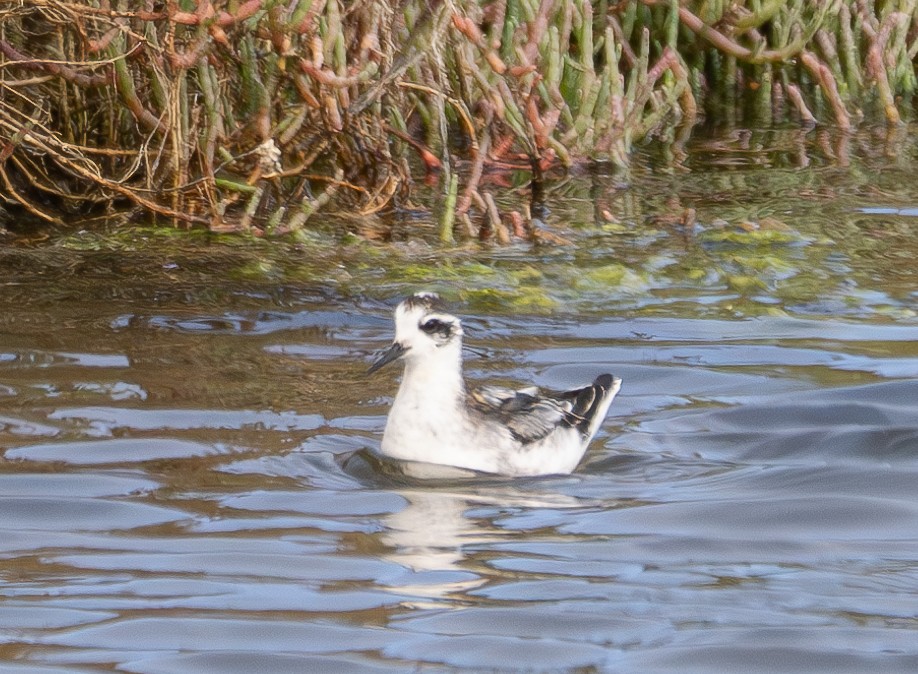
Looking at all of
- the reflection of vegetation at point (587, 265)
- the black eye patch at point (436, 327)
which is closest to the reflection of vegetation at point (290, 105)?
the reflection of vegetation at point (587, 265)

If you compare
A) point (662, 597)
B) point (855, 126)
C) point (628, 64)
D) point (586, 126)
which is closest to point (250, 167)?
point (586, 126)

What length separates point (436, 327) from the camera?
6398 millimetres

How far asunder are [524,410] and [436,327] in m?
0.49

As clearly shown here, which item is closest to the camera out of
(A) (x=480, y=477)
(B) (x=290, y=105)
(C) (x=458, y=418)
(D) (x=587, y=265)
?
(A) (x=480, y=477)

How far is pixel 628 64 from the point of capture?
13.4m

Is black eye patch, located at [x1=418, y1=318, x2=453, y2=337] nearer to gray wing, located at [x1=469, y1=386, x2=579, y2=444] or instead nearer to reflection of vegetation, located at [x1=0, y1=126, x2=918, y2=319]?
gray wing, located at [x1=469, y1=386, x2=579, y2=444]

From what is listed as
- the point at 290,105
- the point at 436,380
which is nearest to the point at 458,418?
the point at 436,380

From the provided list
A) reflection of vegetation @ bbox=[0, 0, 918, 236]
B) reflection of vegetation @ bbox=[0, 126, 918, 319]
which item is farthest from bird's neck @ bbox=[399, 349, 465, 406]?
reflection of vegetation @ bbox=[0, 0, 918, 236]

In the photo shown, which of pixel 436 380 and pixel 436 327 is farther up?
pixel 436 327

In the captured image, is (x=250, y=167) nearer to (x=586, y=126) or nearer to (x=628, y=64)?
(x=586, y=126)

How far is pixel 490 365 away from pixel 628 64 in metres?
6.30

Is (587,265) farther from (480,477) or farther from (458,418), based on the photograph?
(480,477)

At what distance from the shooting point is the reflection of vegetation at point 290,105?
28.3 ft

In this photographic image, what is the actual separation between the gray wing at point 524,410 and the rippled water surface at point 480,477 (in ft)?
0.85
